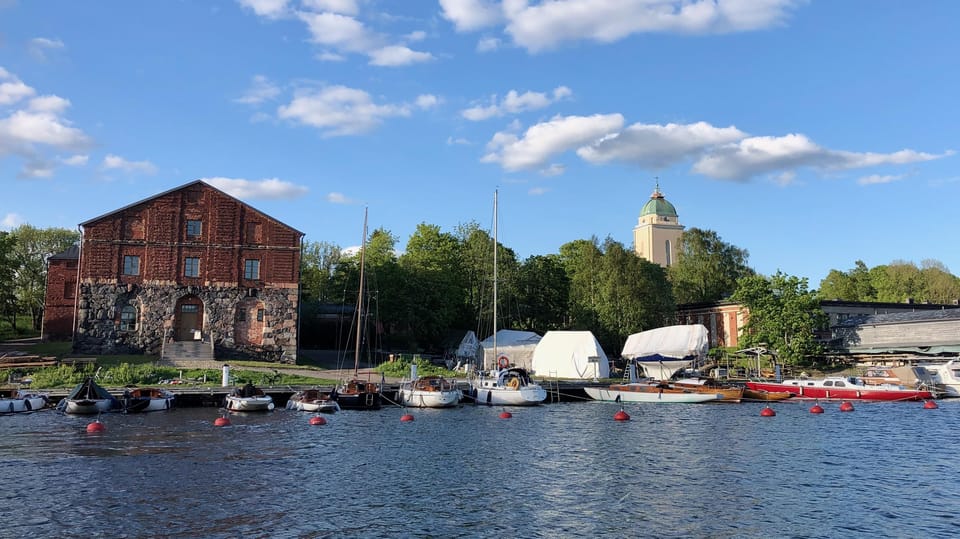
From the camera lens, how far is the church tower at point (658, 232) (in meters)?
127

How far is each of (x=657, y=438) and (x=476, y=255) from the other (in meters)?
53.6

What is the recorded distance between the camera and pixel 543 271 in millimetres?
87062

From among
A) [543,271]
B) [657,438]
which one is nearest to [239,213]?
[543,271]

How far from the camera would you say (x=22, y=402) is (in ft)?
136

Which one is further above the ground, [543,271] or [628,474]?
[543,271]

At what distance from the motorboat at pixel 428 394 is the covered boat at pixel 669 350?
889 inches

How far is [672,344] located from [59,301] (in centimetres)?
6229

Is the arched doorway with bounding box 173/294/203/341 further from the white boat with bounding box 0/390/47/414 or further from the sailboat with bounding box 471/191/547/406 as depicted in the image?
the sailboat with bounding box 471/191/547/406

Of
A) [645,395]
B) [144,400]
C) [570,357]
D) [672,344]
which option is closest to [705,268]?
[672,344]

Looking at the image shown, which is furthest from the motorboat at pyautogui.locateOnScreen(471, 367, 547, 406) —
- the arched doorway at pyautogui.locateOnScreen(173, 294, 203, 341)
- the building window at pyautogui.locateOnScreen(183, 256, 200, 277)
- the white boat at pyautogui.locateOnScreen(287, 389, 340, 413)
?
the building window at pyautogui.locateOnScreen(183, 256, 200, 277)

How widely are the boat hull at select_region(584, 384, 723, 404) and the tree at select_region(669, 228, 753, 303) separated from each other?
162 ft

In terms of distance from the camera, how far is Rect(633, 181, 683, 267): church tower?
126562mm

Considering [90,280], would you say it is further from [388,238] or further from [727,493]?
[727,493]

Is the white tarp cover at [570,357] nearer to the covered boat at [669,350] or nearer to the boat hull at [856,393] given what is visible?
the covered boat at [669,350]
